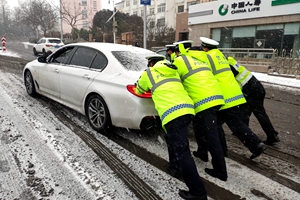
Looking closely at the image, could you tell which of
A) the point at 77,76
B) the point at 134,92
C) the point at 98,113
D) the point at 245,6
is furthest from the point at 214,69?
the point at 245,6

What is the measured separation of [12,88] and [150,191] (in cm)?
619

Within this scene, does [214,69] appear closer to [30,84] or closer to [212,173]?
[212,173]

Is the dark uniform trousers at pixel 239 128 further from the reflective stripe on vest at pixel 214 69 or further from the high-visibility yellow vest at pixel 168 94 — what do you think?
the high-visibility yellow vest at pixel 168 94

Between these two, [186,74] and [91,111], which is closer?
[186,74]

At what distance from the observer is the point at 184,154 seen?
2.58 m

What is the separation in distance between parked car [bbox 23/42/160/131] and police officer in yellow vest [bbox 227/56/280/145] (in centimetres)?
138

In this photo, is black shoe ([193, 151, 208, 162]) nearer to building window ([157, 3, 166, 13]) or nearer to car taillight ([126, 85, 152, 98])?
car taillight ([126, 85, 152, 98])

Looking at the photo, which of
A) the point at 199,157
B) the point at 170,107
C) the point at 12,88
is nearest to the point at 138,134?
the point at 199,157

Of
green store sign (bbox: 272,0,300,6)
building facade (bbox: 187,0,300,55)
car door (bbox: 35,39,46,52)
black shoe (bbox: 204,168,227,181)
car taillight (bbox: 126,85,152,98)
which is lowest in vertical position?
black shoe (bbox: 204,168,227,181)

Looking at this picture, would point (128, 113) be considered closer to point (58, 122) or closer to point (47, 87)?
point (58, 122)

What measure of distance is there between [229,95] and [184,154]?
117 centimetres

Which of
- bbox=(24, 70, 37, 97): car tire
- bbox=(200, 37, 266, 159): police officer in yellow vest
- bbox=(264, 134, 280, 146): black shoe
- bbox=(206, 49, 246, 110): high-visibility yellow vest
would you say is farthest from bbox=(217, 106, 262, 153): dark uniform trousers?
bbox=(24, 70, 37, 97): car tire

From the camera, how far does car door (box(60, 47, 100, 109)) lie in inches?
168

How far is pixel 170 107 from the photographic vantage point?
2.59 meters
